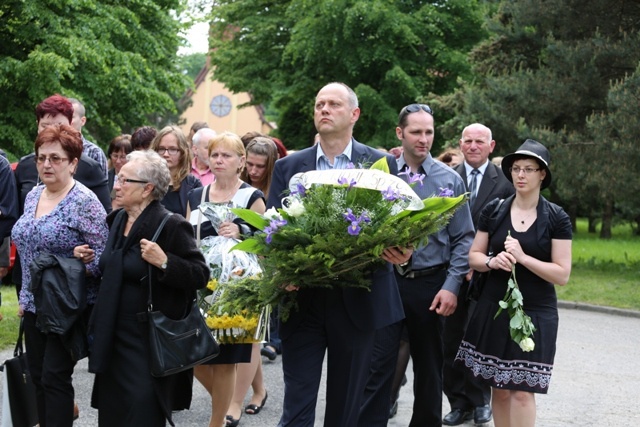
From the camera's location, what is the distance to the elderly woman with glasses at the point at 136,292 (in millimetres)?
5453

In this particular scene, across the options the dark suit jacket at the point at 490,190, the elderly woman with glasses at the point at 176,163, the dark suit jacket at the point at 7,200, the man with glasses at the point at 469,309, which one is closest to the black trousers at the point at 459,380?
the man with glasses at the point at 469,309

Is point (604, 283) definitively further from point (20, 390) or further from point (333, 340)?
point (333, 340)

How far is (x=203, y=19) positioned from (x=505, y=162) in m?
31.8

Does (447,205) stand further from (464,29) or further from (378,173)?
(464,29)

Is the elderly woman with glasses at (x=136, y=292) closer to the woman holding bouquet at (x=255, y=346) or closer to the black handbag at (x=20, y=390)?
the black handbag at (x=20, y=390)

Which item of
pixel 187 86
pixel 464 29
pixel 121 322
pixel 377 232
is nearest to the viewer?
pixel 377 232

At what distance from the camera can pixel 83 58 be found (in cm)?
Answer: 2397

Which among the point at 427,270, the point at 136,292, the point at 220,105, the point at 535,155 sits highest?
the point at 220,105

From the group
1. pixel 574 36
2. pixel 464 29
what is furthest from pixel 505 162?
pixel 464 29

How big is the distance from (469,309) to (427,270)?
106cm

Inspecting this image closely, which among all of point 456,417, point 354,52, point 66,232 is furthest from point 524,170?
point 354,52

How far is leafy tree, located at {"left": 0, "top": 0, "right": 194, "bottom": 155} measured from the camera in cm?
2320

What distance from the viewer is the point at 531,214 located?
6375 mm

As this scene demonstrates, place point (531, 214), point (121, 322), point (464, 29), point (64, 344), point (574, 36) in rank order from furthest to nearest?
1. point (464, 29)
2. point (574, 36)
3. point (531, 214)
4. point (64, 344)
5. point (121, 322)
